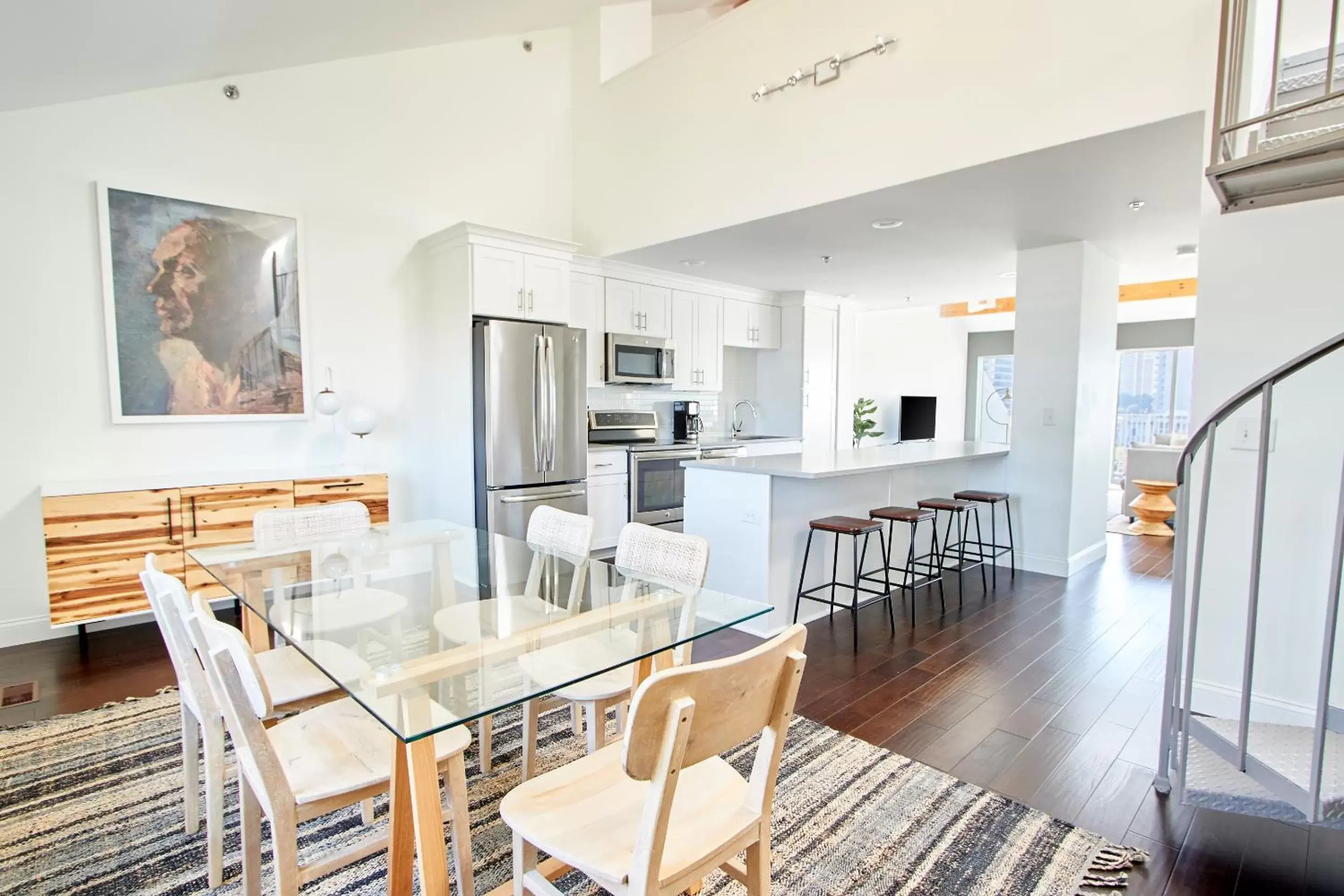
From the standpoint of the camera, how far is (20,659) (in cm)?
326

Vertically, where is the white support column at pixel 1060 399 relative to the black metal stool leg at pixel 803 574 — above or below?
above

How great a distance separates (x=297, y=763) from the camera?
152 cm

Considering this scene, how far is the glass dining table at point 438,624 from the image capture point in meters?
1.35

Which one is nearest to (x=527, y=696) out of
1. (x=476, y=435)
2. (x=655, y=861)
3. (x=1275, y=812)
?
(x=655, y=861)

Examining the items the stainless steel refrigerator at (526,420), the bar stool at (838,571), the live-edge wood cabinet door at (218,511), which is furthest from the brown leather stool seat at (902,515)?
the live-edge wood cabinet door at (218,511)

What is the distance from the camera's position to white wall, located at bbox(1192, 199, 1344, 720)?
224 centimetres

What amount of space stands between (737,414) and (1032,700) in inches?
180

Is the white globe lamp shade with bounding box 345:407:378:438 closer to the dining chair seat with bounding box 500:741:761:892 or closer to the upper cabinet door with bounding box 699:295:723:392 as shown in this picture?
the upper cabinet door with bounding box 699:295:723:392

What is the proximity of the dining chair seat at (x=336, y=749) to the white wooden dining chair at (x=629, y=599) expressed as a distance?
1.05ft

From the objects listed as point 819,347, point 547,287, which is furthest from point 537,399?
point 819,347

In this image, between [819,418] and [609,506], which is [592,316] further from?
[819,418]

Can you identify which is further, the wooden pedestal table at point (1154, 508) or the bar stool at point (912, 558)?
the wooden pedestal table at point (1154, 508)

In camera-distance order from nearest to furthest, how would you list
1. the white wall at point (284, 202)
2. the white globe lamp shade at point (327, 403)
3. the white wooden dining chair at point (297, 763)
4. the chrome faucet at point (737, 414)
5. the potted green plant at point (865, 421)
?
the white wooden dining chair at point (297, 763), the white wall at point (284, 202), the white globe lamp shade at point (327, 403), the chrome faucet at point (737, 414), the potted green plant at point (865, 421)

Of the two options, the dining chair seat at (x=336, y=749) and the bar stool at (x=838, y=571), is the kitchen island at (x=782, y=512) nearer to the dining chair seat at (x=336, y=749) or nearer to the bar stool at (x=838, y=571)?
the bar stool at (x=838, y=571)
